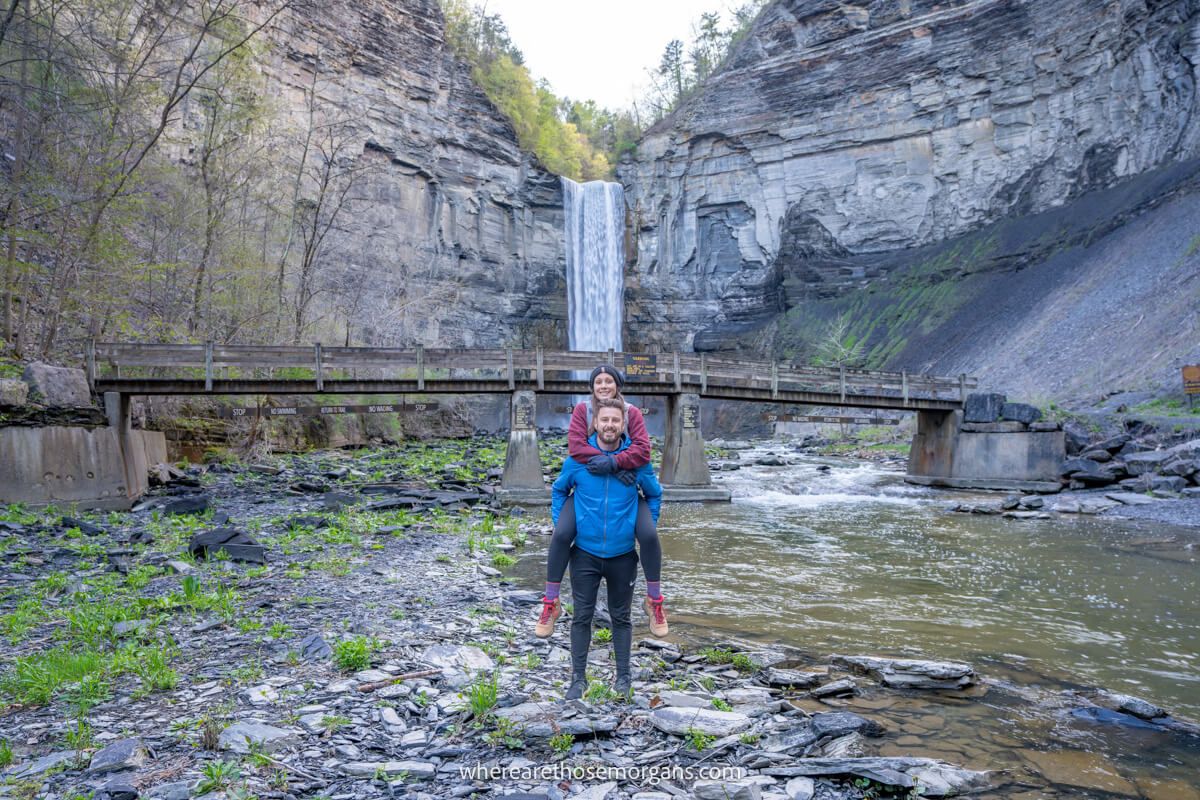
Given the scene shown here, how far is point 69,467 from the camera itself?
522 inches

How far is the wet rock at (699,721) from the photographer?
408 centimetres

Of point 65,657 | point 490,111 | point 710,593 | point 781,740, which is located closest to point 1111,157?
point 490,111

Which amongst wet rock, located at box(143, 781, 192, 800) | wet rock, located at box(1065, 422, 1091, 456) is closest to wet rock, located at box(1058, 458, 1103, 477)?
wet rock, located at box(1065, 422, 1091, 456)

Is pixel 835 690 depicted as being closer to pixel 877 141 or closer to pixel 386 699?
pixel 386 699

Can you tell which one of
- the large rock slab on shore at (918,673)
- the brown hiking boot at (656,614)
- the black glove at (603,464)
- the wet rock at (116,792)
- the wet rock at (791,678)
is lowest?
the large rock slab on shore at (918,673)

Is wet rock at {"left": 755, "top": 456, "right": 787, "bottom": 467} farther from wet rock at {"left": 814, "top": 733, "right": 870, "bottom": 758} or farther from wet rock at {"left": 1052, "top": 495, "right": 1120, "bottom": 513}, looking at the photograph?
wet rock at {"left": 814, "top": 733, "right": 870, "bottom": 758}

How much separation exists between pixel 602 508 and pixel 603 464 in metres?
0.32

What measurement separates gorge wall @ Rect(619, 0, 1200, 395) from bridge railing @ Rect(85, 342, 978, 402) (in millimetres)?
12100

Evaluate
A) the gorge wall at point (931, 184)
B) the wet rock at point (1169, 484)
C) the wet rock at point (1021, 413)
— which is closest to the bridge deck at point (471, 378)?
the wet rock at point (1021, 413)

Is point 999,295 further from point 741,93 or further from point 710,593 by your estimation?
point 710,593

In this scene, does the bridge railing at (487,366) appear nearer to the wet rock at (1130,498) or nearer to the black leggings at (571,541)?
the wet rock at (1130,498)

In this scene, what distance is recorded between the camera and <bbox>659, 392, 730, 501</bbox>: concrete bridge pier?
19422 millimetres

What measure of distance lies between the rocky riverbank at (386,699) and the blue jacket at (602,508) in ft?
3.43

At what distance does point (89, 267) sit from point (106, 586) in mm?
11843
